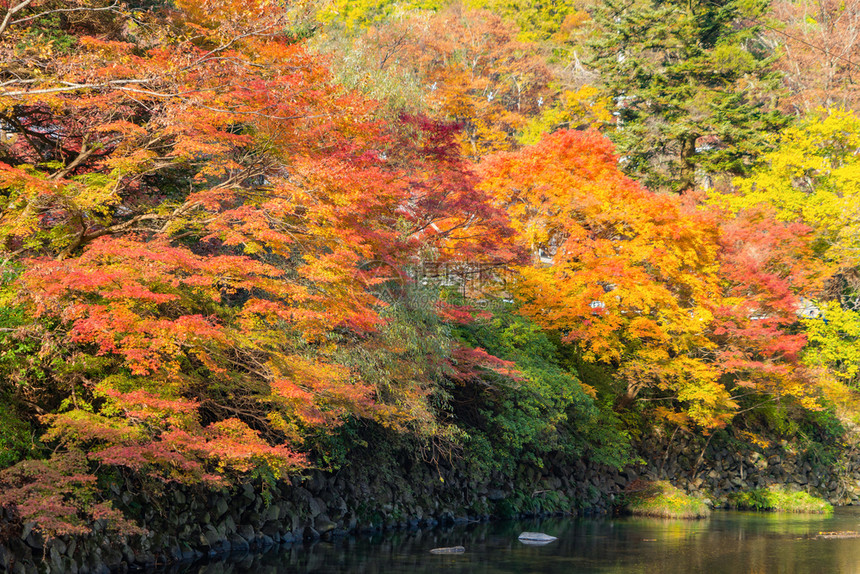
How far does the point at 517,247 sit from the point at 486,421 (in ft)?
14.5

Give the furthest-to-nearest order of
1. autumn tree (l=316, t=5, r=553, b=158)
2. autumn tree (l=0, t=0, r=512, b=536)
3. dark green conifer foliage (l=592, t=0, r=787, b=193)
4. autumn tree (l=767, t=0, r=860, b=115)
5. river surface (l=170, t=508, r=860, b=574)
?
1. autumn tree (l=767, t=0, r=860, b=115)
2. autumn tree (l=316, t=5, r=553, b=158)
3. dark green conifer foliage (l=592, t=0, r=787, b=193)
4. river surface (l=170, t=508, r=860, b=574)
5. autumn tree (l=0, t=0, r=512, b=536)

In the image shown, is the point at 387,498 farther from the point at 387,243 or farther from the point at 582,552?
the point at 387,243

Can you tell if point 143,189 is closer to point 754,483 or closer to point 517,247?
point 517,247

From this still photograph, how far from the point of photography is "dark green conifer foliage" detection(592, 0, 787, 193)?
28.5 m

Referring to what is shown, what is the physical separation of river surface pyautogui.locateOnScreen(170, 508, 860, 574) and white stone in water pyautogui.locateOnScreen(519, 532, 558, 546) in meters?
0.18

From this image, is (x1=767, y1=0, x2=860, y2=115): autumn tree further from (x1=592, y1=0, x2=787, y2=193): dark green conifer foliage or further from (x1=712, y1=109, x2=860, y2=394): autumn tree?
(x1=712, y1=109, x2=860, y2=394): autumn tree

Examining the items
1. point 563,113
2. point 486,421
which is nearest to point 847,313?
point 563,113

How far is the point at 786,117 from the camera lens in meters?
29.0

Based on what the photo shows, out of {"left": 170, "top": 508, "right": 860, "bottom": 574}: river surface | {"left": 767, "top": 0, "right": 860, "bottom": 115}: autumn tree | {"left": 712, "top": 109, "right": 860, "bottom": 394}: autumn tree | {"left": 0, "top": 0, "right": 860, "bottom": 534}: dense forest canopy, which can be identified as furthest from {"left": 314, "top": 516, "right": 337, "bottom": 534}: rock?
{"left": 767, "top": 0, "right": 860, "bottom": 115}: autumn tree

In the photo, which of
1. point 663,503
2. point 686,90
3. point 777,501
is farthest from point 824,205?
point 663,503

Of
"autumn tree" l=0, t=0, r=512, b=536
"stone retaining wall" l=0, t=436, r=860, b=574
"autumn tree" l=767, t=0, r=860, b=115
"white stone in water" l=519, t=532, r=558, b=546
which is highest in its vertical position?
"autumn tree" l=767, t=0, r=860, b=115

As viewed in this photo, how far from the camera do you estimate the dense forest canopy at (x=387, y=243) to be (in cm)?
992

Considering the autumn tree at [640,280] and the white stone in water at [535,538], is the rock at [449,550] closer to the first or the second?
the white stone in water at [535,538]

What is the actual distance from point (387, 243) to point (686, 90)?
19684 mm
